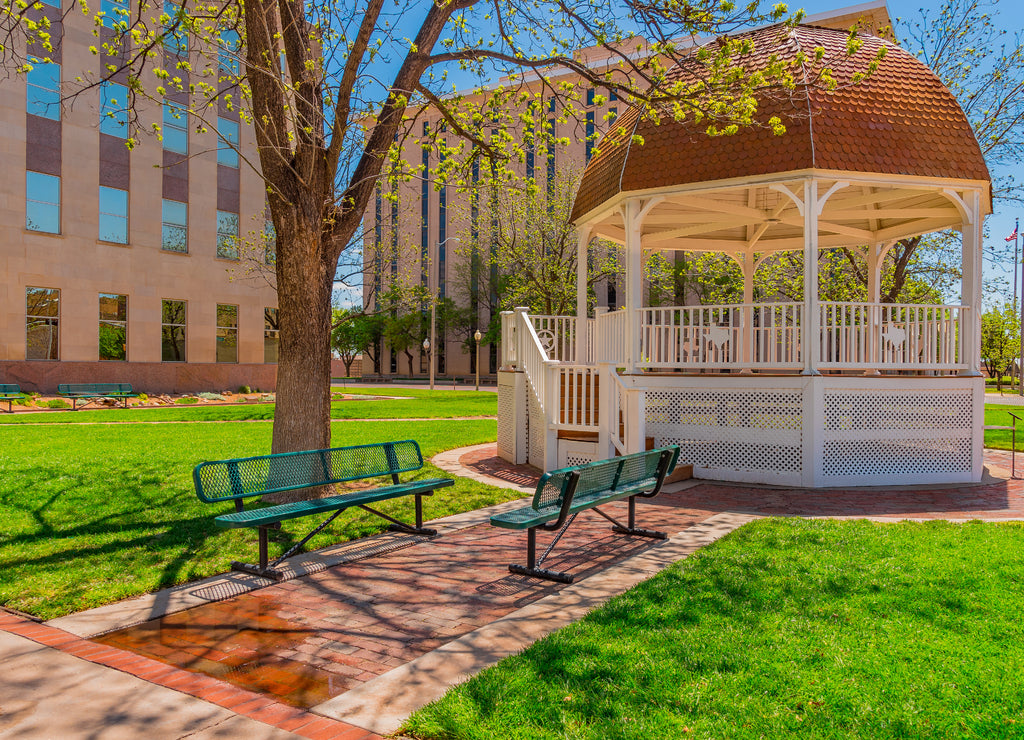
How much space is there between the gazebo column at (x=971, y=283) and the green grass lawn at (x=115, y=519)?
7770 millimetres

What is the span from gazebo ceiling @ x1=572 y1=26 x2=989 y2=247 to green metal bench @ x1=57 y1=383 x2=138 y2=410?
20404 millimetres

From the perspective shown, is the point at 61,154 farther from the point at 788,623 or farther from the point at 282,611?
the point at 788,623

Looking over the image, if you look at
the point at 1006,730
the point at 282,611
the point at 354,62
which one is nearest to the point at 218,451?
the point at 354,62

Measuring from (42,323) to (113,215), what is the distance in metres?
5.31

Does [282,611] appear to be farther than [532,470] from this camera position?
No

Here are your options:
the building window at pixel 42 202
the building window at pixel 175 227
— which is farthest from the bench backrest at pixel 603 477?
the building window at pixel 175 227

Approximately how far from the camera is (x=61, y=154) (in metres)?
28.9

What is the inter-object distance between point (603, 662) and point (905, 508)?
6.70 m

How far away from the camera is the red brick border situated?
339 cm

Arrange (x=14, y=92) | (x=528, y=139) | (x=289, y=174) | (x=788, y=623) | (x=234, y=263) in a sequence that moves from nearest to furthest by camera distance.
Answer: (x=788, y=623)
(x=289, y=174)
(x=528, y=139)
(x=14, y=92)
(x=234, y=263)

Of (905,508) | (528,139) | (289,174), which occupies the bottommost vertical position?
(905,508)

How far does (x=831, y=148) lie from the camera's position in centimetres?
1086

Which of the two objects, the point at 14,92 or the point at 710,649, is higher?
the point at 14,92

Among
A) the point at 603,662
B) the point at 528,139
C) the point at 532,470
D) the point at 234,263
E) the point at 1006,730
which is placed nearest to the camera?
the point at 1006,730
